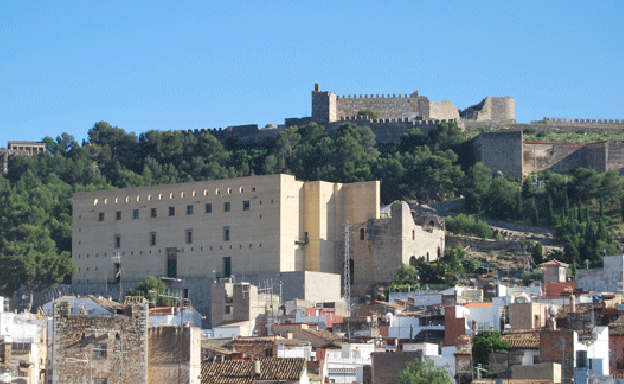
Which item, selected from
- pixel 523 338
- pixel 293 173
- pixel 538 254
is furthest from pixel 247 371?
pixel 293 173

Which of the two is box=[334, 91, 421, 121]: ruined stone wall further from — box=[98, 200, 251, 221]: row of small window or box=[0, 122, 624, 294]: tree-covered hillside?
box=[98, 200, 251, 221]: row of small window

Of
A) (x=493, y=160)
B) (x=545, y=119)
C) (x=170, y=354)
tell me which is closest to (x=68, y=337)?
(x=170, y=354)

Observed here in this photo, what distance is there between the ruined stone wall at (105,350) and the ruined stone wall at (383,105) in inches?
2564

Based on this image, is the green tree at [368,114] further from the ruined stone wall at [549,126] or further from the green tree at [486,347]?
the green tree at [486,347]

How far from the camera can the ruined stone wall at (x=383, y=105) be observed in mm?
87000

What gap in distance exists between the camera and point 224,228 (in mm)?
58094

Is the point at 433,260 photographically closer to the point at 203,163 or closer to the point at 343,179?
the point at 343,179

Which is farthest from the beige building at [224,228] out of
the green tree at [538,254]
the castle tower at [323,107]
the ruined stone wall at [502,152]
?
the castle tower at [323,107]

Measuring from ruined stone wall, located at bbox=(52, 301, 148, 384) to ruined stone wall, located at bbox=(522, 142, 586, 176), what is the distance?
55105mm

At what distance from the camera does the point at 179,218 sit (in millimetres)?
59562

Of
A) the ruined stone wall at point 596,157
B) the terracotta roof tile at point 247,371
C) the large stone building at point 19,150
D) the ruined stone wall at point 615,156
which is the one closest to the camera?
the terracotta roof tile at point 247,371

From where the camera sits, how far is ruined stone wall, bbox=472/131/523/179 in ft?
244

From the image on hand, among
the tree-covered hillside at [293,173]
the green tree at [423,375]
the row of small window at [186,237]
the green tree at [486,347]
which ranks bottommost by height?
the green tree at [423,375]

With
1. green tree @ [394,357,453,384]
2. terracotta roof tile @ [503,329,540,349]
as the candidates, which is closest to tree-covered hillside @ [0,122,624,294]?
terracotta roof tile @ [503,329,540,349]
